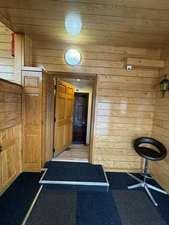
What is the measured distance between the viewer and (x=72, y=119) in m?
5.48

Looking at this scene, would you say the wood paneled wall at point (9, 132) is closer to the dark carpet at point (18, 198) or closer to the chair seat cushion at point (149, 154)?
the dark carpet at point (18, 198)

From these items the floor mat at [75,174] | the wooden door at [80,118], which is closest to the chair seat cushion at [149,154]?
the floor mat at [75,174]

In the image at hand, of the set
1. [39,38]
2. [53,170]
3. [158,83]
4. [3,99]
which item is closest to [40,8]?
[39,38]

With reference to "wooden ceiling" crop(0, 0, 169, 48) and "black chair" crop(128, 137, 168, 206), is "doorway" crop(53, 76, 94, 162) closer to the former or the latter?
"wooden ceiling" crop(0, 0, 169, 48)

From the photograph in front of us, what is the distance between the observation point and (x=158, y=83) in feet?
11.2

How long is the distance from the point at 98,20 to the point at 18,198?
9.50 feet

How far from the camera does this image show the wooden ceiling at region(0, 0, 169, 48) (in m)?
1.96

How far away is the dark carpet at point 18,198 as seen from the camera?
81.9 inches

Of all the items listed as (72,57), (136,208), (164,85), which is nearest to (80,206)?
(136,208)

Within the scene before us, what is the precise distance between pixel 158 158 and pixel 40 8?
2.87 metres

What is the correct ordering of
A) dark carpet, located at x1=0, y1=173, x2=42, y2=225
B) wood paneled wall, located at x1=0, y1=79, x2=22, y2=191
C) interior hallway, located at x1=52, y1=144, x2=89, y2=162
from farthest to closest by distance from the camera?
1. interior hallway, located at x1=52, y1=144, x2=89, y2=162
2. wood paneled wall, located at x1=0, y1=79, x2=22, y2=191
3. dark carpet, located at x1=0, y1=173, x2=42, y2=225

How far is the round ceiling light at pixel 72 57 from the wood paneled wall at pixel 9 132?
1.13 m

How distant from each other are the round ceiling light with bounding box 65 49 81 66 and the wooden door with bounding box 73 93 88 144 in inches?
102

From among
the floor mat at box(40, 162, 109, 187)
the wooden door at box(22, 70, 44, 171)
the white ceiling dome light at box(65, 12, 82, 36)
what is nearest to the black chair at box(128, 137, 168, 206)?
the floor mat at box(40, 162, 109, 187)
